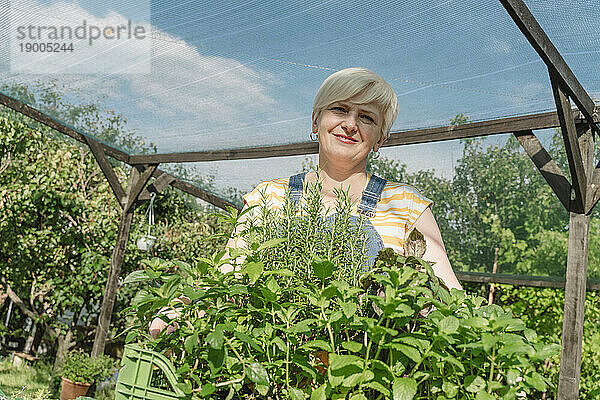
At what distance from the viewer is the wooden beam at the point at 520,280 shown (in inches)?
189

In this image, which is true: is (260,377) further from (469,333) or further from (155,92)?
(155,92)

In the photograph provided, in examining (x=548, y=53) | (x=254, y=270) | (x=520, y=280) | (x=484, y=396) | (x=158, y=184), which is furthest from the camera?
(x=158, y=184)

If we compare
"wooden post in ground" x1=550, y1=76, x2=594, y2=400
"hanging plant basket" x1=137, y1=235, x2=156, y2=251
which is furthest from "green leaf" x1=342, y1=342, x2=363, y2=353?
"hanging plant basket" x1=137, y1=235, x2=156, y2=251

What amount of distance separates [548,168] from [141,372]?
10.5ft

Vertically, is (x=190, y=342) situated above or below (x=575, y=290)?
below

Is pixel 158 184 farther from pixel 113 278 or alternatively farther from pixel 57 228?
pixel 57 228

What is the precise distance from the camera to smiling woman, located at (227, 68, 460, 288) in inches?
39.7

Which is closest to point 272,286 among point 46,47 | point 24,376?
point 46,47

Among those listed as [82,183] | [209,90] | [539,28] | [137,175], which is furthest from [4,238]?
[539,28]

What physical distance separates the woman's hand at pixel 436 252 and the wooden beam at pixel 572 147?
194 centimetres

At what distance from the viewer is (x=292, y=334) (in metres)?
0.56

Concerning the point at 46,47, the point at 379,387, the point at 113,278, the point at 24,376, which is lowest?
the point at 24,376

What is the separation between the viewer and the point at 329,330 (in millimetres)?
531

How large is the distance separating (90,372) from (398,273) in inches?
214
